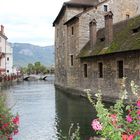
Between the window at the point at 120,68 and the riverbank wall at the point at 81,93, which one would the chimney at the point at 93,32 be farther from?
the window at the point at 120,68

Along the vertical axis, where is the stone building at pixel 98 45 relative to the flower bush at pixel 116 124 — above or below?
above

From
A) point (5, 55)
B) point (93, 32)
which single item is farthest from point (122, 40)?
point (5, 55)

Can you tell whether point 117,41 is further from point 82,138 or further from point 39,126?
point 82,138

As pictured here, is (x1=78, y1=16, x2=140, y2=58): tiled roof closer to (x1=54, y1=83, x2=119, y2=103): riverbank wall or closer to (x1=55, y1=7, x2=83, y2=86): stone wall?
(x1=54, y1=83, x2=119, y2=103): riverbank wall

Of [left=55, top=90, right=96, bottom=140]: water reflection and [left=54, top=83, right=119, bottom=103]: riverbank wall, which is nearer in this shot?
[left=55, top=90, right=96, bottom=140]: water reflection

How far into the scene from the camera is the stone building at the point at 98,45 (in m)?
26.1

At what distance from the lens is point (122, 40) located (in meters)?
26.9

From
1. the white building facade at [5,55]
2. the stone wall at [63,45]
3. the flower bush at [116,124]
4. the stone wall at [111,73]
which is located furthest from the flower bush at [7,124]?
the white building facade at [5,55]

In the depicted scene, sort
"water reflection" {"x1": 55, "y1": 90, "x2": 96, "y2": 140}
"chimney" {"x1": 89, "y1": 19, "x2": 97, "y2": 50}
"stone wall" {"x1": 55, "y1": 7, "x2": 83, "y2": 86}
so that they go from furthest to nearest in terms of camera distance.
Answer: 1. "stone wall" {"x1": 55, "y1": 7, "x2": 83, "y2": 86}
2. "chimney" {"x1": 89, "y1": 19, "x2": 97, "y2": 50}
3. "water reflection" {"x1": 55, "y1": 90, "x2": 96, "y2": 140}

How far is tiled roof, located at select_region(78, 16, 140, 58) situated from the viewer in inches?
976

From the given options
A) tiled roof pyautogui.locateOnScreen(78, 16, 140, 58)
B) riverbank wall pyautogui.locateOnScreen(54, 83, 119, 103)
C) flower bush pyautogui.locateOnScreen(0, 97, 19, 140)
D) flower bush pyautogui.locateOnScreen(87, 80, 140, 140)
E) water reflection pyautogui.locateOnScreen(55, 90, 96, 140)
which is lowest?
water reflection pyautogui.locateOnScreen(55, 90, 96, 140)

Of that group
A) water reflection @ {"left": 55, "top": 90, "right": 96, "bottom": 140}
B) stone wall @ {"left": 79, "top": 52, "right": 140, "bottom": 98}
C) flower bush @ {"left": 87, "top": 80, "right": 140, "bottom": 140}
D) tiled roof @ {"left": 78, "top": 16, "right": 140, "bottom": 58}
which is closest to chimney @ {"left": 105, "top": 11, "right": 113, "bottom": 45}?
tiled roof @ {"left": 78, "top": 16, "right": 140, "bottom": 58}

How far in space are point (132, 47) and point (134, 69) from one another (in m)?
1.66

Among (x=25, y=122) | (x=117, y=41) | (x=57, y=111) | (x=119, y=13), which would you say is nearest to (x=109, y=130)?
(x=25, y=122)
